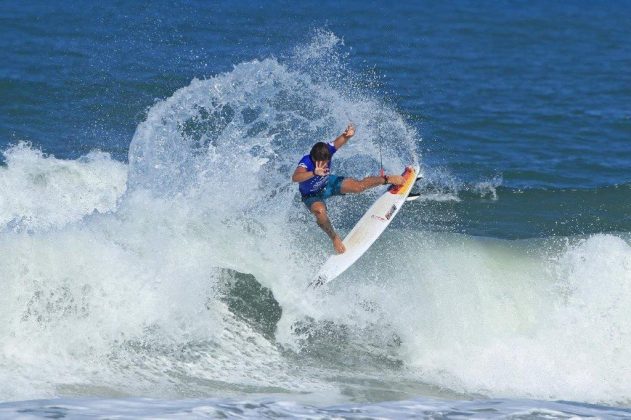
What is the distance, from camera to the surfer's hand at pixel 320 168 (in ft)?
35.9

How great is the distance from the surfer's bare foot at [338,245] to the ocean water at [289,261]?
24 cm

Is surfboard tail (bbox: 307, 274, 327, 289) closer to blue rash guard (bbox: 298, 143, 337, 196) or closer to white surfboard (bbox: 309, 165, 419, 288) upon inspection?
white surfboard (bbox: 309, 165, 419, 288)

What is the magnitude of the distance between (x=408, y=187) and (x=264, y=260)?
210 cm

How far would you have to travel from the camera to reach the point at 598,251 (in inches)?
477

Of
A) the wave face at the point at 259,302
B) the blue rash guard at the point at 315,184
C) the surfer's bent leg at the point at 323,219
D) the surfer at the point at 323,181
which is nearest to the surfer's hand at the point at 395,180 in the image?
the surfer at the point at 323,181

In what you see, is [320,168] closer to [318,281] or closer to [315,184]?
[315,184]

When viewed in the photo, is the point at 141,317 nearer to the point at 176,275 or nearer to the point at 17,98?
the point at 176,275

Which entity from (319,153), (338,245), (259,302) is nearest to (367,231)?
(338,245)

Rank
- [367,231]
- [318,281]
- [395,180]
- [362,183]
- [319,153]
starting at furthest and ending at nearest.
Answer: [367,231], [395,180], [362,183], [318,281], [319,153]

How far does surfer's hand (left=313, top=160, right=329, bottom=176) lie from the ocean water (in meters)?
1.22

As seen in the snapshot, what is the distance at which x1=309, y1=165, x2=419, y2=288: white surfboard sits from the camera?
37.1 ft

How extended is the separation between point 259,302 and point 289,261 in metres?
0.65

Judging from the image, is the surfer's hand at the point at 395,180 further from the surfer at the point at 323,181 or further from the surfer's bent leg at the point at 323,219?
the surfer's bent leg at the point at 323,219

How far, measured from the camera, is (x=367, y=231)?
12.0 metres
